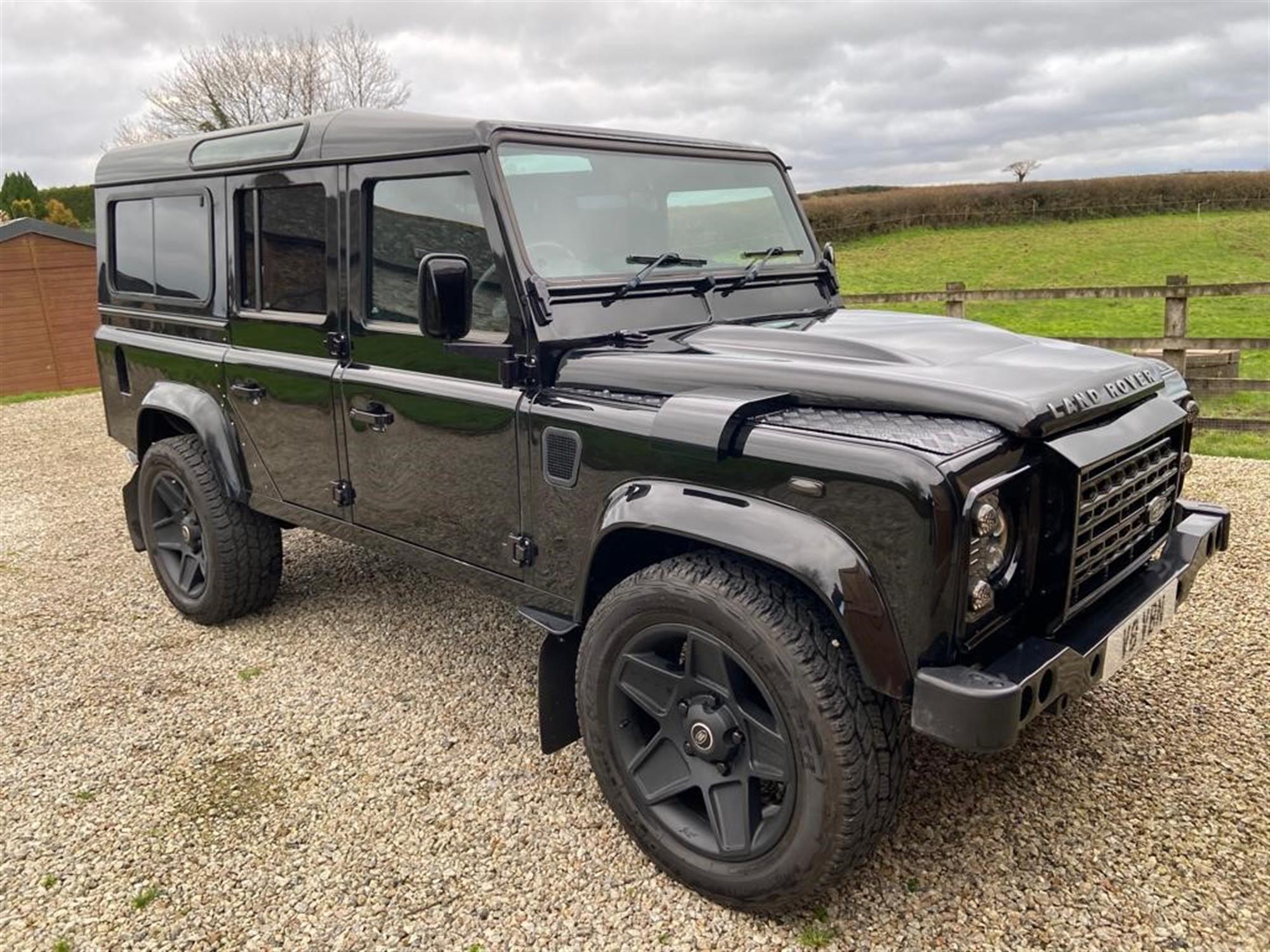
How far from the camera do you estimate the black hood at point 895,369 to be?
228 centimetres

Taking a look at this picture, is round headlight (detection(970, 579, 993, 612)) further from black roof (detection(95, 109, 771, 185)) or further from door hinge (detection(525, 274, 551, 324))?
black roof (detection(95, 109, 771, 185))

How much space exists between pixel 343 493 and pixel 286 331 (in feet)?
2.27

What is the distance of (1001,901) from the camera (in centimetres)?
249

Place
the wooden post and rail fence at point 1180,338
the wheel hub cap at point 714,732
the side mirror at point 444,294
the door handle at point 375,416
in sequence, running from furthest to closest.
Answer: the wooden post and rail fence at point 1180,338
the door handle at point 375,416
the side mirror at point 444,294
the wheel hub cap at point 714,732

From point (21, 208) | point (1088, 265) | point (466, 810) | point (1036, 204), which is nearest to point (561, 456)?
point (466, 810)

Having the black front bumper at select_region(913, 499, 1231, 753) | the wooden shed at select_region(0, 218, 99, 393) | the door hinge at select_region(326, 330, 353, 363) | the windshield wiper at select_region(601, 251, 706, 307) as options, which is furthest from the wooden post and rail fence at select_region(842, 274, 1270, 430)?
the wooden shed at select_region(0, 218, 99, 393)

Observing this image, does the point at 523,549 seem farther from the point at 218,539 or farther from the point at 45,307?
the point at 45,307

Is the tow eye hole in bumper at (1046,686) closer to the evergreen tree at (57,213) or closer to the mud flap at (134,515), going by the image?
the mud flap at (134,515)

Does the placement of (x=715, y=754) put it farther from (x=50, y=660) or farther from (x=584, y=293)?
(x=50, y=660)

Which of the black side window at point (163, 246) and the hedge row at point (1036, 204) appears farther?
the hedge row at point (1036, 204)

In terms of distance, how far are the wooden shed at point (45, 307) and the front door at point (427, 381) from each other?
525 inches

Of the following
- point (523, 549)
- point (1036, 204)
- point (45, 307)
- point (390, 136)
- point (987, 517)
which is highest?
point (1036, 204)

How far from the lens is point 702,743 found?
2.46 m

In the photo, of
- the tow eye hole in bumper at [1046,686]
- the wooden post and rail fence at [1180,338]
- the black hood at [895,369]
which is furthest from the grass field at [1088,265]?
the tow eye hole in bumper at [1046,686]
